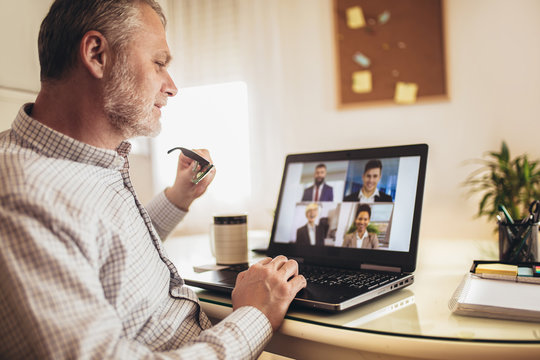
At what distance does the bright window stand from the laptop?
5.70 ft

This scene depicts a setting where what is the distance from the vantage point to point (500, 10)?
243cm

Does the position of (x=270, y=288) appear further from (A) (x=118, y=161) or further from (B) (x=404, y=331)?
(A) (x=118, y=161)

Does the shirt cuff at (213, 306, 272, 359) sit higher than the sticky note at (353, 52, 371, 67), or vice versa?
the sticky note at (353, 52, 371, 67)

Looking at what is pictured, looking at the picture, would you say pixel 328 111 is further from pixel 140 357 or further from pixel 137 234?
pixel 140 357

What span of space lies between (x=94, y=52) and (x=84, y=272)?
46 centimetres

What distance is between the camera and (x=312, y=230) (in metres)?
1.02

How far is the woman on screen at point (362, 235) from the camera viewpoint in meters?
0.91

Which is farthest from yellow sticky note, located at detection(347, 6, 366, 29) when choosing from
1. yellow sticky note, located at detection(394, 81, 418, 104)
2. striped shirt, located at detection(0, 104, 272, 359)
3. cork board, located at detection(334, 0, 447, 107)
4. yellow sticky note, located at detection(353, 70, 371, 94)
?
striped shirt, located at detection(0, 104, 272, 359)

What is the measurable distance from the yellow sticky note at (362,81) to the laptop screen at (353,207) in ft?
5.60

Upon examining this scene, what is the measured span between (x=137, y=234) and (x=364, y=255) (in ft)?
1.54

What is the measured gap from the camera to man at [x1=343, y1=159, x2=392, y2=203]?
0.95 metres

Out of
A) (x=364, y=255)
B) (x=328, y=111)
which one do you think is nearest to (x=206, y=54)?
(x=328, y=111)

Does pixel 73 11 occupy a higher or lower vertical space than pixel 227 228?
higher

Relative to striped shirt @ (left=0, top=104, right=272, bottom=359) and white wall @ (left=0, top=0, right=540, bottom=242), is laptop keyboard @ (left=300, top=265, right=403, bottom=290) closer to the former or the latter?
striped shirt @ (left=0, top=104, right=272, bottom=359)
